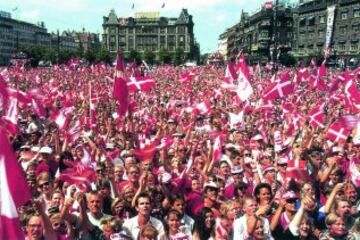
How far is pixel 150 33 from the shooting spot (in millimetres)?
153125

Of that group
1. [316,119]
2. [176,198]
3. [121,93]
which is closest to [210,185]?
[176,198]

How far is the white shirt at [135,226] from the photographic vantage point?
19.7ft

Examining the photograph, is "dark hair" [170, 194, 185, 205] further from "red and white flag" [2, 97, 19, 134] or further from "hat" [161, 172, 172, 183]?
"red and white flag" [2, 97, 19, 134]

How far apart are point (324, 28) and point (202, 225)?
81393 millimetres

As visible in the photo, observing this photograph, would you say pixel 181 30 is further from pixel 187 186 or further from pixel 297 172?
pixel 187 186

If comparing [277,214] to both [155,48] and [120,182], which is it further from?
[155,48]

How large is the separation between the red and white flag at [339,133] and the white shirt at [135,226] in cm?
611

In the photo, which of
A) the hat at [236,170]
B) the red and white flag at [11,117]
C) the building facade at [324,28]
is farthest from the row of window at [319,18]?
the hat at [236,170]

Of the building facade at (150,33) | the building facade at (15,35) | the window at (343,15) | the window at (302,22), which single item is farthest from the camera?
the building facade at (15,35)

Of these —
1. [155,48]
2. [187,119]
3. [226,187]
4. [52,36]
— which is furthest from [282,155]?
[52,36]

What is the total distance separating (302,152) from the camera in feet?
31.0

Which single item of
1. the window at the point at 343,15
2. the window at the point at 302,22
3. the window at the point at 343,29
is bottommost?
the window at the point at 343,29

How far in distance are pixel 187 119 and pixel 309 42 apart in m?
73.8

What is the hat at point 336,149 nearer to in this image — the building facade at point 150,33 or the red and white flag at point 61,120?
the red and white flag at point 61,120
